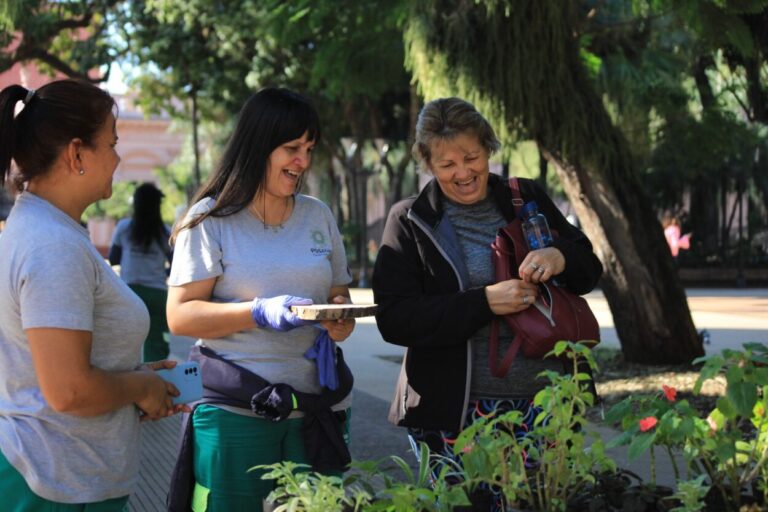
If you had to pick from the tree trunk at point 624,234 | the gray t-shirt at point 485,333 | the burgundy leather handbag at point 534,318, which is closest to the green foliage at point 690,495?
the burgundy leather handbag at point 534,318

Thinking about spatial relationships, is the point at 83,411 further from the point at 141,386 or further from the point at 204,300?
the point at 204,300

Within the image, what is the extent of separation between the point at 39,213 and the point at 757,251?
89.7 ft

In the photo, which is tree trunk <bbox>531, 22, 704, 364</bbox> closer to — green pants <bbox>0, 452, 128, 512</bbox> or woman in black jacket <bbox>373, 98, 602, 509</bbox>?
woman in black jacket <bbox>373, 98, 602, 509</bbox>

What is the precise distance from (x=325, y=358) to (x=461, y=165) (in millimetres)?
767

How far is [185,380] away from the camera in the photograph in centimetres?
275

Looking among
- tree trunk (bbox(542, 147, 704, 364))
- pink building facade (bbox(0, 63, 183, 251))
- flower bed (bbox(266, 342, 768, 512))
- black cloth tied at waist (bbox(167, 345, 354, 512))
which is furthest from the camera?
pink building facade (bbox(0, 63, 183, 251))

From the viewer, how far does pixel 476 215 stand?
339cm

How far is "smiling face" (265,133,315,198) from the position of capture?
3.11m

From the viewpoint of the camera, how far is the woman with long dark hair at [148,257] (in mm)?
8398

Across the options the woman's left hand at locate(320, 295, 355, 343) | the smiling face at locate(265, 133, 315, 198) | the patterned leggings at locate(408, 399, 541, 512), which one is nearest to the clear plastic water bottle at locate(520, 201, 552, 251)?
the patterned leggings at locate(408, 399, 541, 512)

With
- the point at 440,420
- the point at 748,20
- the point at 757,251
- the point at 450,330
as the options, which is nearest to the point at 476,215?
the point at 450,330

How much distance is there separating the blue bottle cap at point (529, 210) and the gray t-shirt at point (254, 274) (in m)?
0.68

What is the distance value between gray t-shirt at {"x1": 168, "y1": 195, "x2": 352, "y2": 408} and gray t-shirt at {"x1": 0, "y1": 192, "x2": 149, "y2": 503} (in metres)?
0.51

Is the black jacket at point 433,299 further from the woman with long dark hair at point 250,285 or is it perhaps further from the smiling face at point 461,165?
the woman with long dark hair at point 250,285
